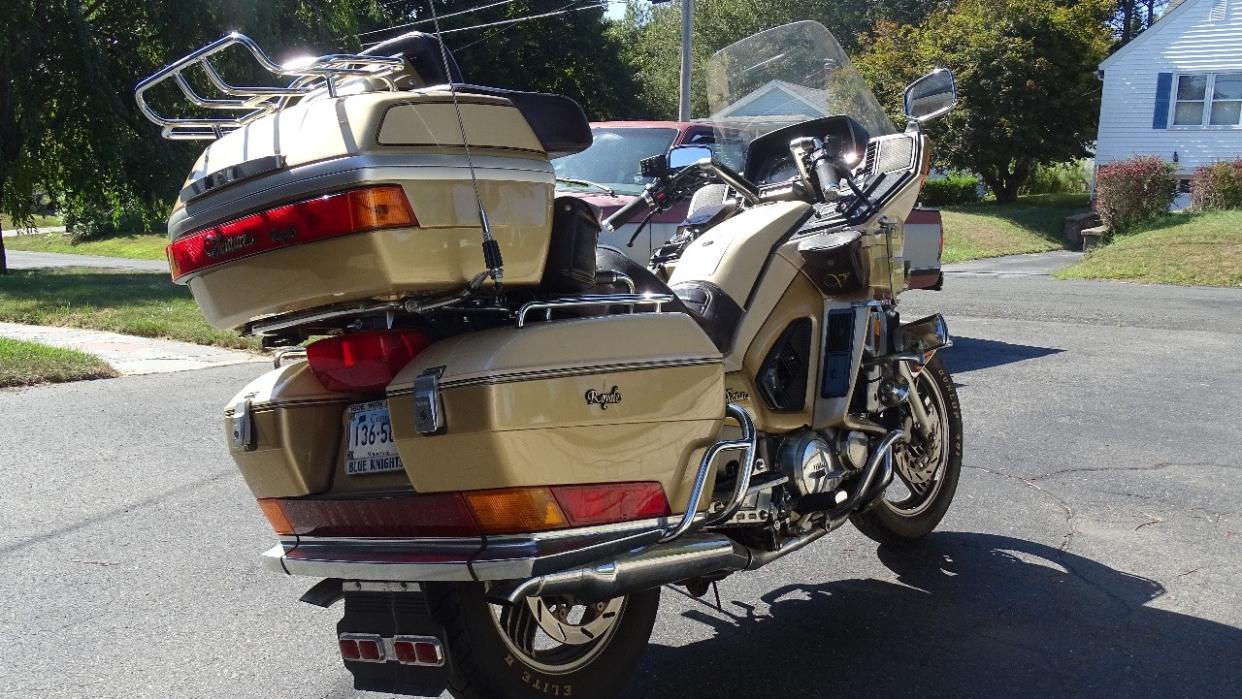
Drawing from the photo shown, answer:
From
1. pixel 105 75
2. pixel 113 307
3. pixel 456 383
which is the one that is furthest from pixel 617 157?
pixel 105 75

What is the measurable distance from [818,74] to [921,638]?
2559mm

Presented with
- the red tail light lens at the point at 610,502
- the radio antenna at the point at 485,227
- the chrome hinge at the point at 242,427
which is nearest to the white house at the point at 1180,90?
the red tail light lens at the point at 610,502

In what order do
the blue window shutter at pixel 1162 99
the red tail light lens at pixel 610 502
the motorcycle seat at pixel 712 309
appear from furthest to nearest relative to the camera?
1. the blue window shutter at pixel 1162 99
2. the motorcycle seat at pixel 712 309
3. the red tail light lens at pixel 610 502

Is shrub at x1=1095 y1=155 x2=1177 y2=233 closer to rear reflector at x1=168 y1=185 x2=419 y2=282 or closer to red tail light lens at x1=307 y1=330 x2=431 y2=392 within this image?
red tail light lens at x1=307 y1=330 x2=431 y2=392

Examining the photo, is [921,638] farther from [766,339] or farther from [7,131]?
[7,131]

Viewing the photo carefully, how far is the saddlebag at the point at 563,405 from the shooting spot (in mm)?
2652

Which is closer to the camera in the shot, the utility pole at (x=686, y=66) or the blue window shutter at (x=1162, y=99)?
the utility pole at (x=686, y=66)

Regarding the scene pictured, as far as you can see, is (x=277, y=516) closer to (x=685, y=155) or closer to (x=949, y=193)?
(x=685, y=155)

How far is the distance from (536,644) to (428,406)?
1189 mm

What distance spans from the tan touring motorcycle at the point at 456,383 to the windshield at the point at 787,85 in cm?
159

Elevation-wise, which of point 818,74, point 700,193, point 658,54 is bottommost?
point 700,193

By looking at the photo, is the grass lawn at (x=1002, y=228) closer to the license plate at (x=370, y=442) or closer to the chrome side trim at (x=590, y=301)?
the chrome side trim at (x=590, y=301)

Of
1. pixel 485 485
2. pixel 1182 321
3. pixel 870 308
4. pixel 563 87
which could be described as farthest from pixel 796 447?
pixel 563 87

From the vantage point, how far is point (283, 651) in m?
3.80
